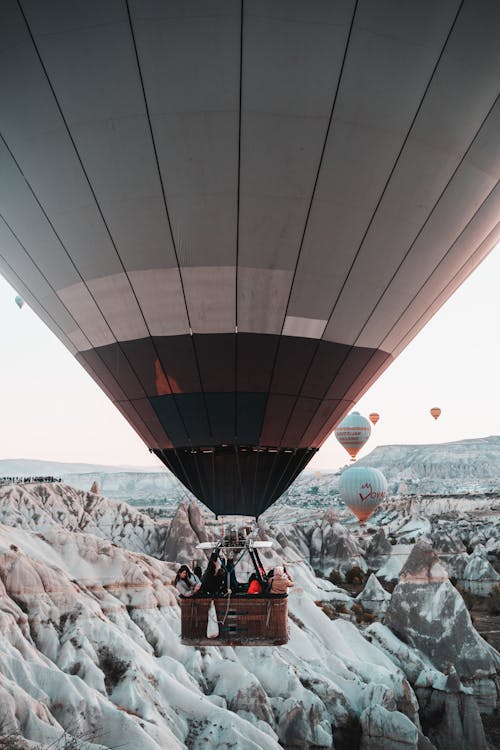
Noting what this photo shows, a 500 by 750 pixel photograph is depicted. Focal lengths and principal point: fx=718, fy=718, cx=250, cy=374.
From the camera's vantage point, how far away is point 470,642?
37094 millimetres

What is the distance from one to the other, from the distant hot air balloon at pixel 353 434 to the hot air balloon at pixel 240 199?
163 ft

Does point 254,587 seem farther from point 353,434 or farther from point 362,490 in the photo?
point 362,490

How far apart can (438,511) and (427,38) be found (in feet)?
442

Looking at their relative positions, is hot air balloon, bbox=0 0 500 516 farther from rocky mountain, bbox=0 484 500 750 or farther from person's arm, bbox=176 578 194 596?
rocky mountain, bbox=0 484 500 750

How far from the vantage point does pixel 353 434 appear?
2422 inches

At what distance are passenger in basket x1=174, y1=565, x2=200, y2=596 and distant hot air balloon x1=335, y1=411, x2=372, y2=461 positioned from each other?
2028 inches

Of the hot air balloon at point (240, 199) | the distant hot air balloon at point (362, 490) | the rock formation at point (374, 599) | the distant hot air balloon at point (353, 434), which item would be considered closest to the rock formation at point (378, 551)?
the distant hot air balloon at point (362, 490)

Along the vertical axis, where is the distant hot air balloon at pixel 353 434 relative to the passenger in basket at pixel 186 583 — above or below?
above

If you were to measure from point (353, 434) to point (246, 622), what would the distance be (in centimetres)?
5259

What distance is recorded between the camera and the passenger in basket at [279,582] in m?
10.0

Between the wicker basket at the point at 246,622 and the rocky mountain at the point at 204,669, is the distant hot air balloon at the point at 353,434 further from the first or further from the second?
the wicker basket at the point at 246,622

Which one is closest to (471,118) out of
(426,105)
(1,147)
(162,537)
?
(426,105)

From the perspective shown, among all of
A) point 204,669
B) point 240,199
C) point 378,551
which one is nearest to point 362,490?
point 378,551

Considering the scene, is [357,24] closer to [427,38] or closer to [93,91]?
[427,38]
